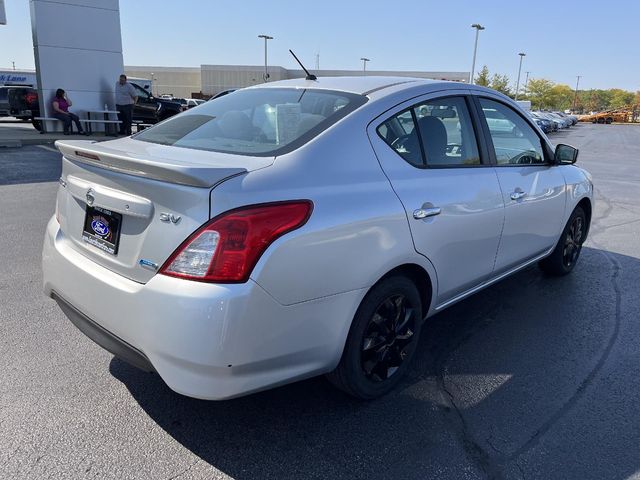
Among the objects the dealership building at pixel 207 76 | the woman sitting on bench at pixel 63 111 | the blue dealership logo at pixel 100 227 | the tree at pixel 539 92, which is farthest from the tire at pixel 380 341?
the tree at pixel 539 92

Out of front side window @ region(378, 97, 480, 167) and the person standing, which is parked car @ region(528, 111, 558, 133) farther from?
front side window @ region(378, 97, 480, 167)

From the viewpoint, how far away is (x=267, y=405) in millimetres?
2826

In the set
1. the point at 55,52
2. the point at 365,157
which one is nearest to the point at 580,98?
the point at 55,52

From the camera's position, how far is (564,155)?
14.6 feet

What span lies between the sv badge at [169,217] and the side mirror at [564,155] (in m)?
3.44

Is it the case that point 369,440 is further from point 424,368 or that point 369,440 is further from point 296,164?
point 296,164

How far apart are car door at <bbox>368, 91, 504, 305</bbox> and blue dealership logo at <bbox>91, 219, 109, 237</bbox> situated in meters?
1.38

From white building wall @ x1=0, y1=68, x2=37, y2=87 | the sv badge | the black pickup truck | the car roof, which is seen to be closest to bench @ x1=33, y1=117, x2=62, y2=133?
the black pickup truck

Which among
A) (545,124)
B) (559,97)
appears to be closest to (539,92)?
(559,97)

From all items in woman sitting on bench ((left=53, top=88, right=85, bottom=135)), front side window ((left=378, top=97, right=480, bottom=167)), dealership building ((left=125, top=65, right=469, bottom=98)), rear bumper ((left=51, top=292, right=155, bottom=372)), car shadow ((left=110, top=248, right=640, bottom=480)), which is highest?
dealership building ((left=125, top=65, right=469, bottom=98))

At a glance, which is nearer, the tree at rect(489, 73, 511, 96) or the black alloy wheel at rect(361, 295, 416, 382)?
the black alloy wheel at rect(361, 295, 416, 382)

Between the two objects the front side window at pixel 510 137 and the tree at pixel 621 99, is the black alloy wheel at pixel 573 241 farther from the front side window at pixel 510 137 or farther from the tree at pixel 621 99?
the tree at pixel 621 99

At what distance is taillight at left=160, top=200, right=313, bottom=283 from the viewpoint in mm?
2082

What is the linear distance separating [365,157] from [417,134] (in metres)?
0.56
